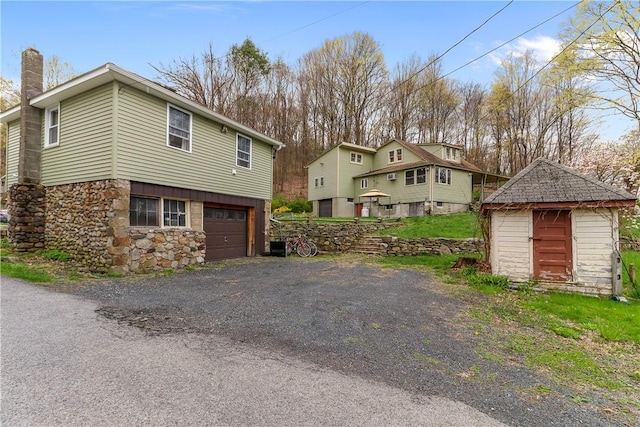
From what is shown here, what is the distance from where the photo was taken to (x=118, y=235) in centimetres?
764

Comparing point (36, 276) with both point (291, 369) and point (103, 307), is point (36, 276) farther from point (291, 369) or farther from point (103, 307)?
point (291, 369)

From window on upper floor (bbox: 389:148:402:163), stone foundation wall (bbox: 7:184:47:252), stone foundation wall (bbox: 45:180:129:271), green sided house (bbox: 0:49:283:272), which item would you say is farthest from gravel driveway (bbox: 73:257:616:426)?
window on upper floor (bbox: 389:148:402:163)

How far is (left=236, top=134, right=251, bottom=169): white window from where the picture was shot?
11.9 metres

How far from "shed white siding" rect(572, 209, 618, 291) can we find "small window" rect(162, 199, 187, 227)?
431 inches

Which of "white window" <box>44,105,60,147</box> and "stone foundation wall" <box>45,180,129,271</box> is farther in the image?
"white window" <box>44,105,60,147</box>

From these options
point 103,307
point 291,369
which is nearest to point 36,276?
point 103,307

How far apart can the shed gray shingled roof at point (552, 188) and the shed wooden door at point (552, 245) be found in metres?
0.41

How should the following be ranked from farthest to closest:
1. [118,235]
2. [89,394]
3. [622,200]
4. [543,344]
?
[118,235]
[622,200]
[543,344]
[89,394]

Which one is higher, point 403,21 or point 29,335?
point 403,21

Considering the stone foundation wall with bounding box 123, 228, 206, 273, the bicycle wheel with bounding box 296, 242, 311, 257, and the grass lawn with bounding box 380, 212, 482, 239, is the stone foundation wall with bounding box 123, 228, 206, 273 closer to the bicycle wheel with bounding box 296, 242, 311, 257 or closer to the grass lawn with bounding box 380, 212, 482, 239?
the bicycle wheel with bounding box 296, 242, 311, 257

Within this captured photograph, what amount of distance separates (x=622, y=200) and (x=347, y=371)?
7387mm

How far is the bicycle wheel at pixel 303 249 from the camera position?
533 inches

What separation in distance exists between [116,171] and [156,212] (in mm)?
1710

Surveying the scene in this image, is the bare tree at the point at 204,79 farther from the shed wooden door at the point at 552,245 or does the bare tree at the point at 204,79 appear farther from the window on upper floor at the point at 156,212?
the shed wooden door at the point at 552,245
